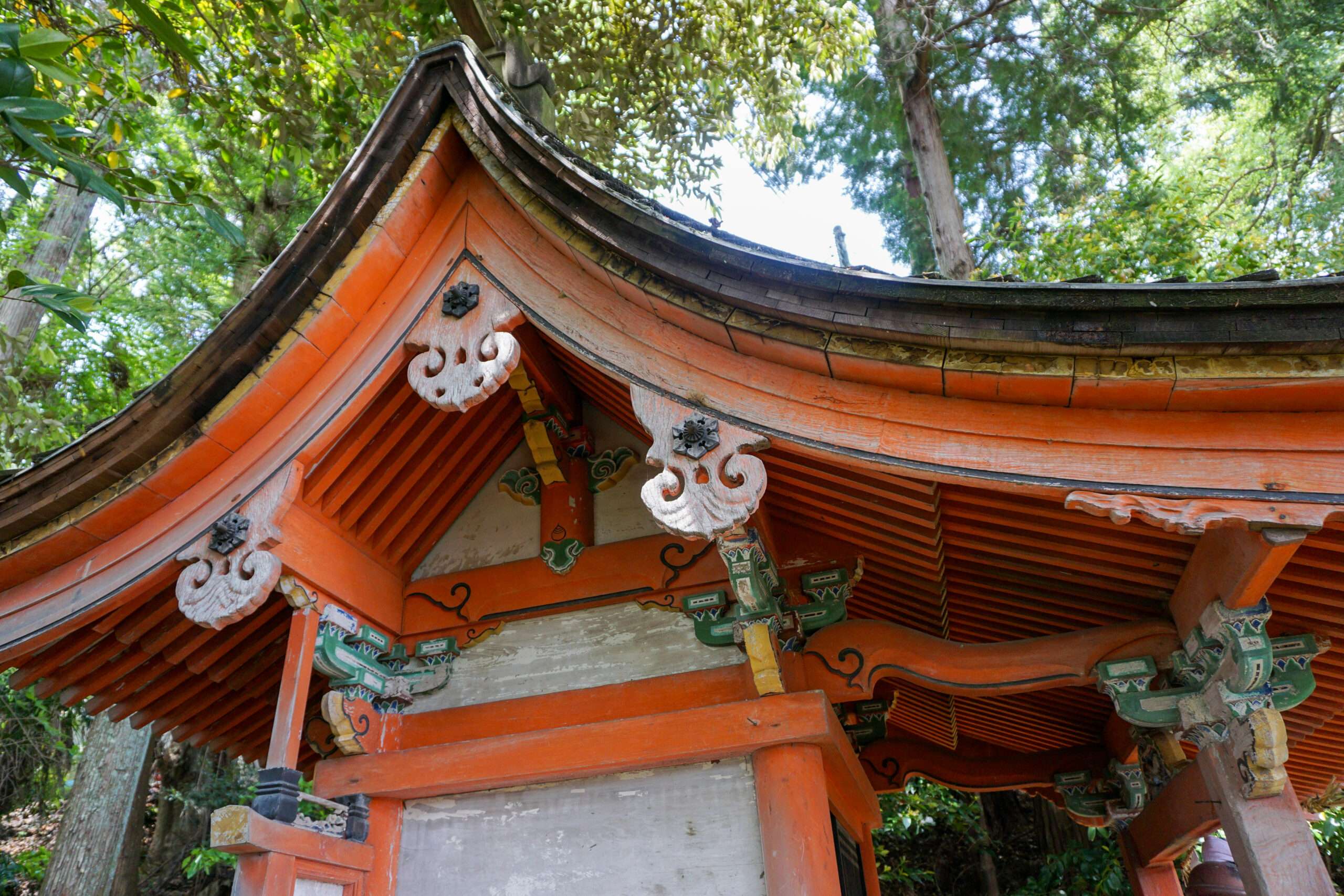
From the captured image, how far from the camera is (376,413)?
361 cm

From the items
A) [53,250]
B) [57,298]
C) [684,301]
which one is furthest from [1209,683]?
[53,250]

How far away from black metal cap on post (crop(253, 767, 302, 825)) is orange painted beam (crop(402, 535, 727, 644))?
0.98 meters

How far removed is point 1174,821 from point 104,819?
32.1ft

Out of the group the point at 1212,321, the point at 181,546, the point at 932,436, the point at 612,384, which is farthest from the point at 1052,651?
the point at 181,546

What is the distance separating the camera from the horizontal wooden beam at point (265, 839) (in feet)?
9.00

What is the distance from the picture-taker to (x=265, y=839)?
281 centimetres

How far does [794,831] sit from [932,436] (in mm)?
1502

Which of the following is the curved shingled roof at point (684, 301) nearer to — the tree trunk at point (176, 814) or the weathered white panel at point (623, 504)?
the weathered white panel at point (623, 504)

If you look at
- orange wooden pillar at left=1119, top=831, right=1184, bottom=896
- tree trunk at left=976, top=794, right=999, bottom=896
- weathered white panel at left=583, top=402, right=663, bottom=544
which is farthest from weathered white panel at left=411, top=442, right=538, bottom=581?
tree trunk at left=976, top=794, right=999, bottom=896

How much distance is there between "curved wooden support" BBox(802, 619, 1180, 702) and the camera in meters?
3.34

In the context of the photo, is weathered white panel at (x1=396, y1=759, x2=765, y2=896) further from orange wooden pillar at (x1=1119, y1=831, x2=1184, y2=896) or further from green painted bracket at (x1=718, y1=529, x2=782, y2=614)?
orange wooden pillar at (x1=1119, y1=831, x2=1184, y2=896)

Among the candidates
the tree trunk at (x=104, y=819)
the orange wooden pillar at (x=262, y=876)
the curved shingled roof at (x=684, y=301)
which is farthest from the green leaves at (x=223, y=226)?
the tree trunk at (x=104, y=819)

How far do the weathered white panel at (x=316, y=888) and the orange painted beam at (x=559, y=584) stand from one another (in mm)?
1091

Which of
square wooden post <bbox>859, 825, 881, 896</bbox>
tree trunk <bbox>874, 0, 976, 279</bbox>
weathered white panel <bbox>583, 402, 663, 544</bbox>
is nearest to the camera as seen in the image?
weathered white panel <bbox>583, 402, 663, 544</bbox>
